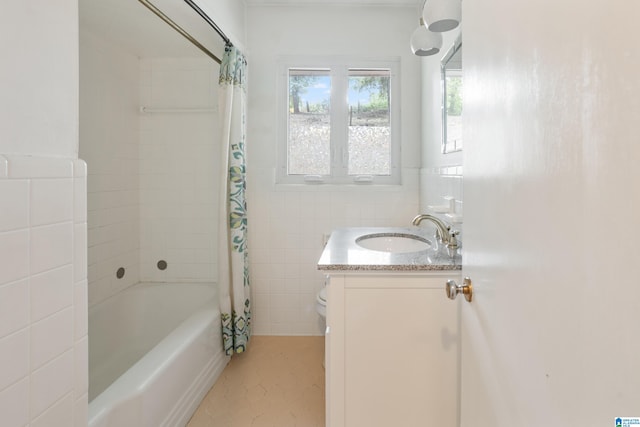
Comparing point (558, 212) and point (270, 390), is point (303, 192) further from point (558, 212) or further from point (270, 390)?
point (558, 212)

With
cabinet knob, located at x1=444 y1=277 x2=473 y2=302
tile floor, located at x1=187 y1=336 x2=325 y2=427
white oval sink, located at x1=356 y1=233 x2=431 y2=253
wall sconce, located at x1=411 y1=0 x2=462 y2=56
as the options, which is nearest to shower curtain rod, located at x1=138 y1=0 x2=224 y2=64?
wall sconce, located at x1=411 y1=0 x2=462 y2=56

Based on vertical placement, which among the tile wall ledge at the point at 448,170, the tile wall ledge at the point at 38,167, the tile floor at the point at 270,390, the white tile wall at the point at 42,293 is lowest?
the tile floor at the point at 270,390

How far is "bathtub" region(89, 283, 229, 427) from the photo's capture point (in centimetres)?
137

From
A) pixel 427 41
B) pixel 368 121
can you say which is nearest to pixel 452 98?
pixel 427 41

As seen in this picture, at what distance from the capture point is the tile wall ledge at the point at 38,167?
2.55 feet

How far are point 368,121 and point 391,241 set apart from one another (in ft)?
3.77

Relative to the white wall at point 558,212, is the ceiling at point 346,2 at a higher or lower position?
higher

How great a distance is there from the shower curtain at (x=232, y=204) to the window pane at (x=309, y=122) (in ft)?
1.79

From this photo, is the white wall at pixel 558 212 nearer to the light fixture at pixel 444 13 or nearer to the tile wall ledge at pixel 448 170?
the light fixture at pixel 444 13

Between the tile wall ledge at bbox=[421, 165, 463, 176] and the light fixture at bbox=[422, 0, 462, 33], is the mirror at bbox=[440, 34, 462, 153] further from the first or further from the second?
the light fixture at bbox=[422, 0, 462, 33]

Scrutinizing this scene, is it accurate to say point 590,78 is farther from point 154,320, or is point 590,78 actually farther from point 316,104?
point 154,320

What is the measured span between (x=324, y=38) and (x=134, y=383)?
2558 millimetres

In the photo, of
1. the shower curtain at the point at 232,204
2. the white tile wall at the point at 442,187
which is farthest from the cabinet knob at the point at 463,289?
the shower curtain at the point at 232,204

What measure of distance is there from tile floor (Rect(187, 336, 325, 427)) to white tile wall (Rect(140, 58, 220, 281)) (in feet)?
2.58
